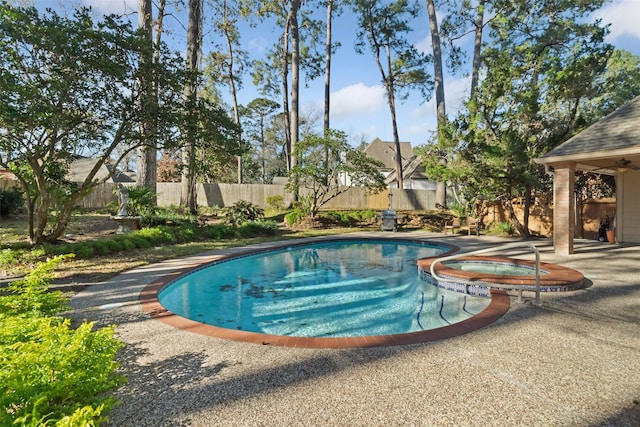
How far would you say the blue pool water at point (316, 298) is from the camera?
524 centimetres

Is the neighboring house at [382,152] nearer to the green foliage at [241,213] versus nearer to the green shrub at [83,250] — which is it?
the green foliage at [241,213]

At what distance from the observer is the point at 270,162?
4500cm

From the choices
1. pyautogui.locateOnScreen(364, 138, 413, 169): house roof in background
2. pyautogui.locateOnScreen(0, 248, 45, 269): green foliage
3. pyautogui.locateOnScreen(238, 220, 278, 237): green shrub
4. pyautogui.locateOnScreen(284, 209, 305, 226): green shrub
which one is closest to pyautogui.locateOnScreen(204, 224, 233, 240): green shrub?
pyautogui.locateOnScreen(238, 220, 278, 237): green shrub

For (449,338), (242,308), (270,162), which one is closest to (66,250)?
(242,308)

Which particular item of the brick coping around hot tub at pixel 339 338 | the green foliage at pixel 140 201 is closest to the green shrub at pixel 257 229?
the green foliage at pixel 140 201

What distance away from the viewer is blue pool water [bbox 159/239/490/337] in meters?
5.24

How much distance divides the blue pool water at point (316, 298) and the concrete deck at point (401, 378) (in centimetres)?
141

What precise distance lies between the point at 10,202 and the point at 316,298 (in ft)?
48.3

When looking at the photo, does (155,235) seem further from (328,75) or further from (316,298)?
(328,75)

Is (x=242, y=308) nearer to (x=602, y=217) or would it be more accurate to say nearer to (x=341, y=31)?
(x=602, y=217)

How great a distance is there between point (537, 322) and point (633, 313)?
4.79 feet

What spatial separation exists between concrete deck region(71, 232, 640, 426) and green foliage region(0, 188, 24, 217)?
543 inches

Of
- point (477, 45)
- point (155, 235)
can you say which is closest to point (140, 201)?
point (155, 235)

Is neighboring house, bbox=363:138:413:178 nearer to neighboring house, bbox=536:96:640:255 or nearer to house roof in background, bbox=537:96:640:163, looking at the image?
neighboring house, bbox=536:96:640:255
